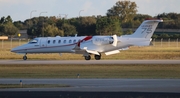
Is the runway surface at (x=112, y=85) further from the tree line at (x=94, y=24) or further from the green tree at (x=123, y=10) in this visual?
the green tree at (x=123, y=10)

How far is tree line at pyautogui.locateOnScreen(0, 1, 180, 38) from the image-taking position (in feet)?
344

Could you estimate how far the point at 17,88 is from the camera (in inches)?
923

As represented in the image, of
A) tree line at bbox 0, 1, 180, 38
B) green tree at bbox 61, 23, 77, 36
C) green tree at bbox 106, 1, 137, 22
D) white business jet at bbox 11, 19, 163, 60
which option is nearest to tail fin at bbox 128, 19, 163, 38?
white business jet at bbox 11, 19, 163, 60

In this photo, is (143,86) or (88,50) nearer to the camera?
(143,86)

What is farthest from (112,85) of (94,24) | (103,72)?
(94,24)

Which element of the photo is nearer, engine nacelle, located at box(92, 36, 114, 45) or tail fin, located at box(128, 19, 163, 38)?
engine nacelle, located at box(92, 36, 114, 45)

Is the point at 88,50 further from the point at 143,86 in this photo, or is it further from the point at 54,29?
the point at 54,29

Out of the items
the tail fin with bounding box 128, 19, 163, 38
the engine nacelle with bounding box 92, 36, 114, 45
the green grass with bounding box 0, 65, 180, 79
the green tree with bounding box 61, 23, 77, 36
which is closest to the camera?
the green grass with bounding box 0, 65, 180, 79

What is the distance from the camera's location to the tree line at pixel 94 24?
105000mm

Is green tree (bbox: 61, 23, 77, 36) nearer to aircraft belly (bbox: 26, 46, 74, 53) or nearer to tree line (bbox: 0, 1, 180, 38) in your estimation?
tree line (bbox: 0, 1, 180, 38)

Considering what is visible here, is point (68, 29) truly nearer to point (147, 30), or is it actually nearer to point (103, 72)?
point (147, 30)

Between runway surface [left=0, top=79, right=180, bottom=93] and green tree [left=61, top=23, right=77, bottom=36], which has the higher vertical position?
green tree [left=61, top=23, right=77, bottom=36]

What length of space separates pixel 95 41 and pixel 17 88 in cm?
2445
